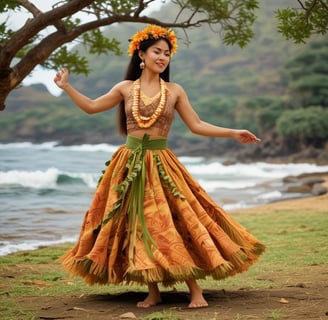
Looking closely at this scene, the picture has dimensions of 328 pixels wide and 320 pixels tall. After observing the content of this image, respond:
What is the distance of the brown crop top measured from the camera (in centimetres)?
378

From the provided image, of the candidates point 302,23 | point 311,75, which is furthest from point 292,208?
point 311,75

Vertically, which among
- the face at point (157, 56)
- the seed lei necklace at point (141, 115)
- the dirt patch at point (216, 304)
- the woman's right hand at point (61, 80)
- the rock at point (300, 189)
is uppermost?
the face at point (157, 56)

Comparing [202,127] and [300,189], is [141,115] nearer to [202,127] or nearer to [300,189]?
[202,127]

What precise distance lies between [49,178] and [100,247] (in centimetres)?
1755

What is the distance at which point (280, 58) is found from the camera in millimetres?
54188

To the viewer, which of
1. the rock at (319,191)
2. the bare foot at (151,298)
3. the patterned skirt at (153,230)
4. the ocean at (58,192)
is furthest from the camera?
the rock at (319,191)

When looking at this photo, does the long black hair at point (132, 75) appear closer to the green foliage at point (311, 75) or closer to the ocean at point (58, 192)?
the ocean at point (58, 192)

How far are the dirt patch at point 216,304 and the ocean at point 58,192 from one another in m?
3.55

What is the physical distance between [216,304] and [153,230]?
525 mm

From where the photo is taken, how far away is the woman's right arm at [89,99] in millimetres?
3807

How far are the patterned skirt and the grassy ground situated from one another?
0.19 metres

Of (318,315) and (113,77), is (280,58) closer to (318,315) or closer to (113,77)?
(113,77)

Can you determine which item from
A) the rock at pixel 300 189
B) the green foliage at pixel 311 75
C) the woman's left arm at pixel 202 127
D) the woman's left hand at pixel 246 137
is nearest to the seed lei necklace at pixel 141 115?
the woman's left arm at pixel 202 127

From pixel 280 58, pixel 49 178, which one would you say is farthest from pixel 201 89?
pixel 49 178
